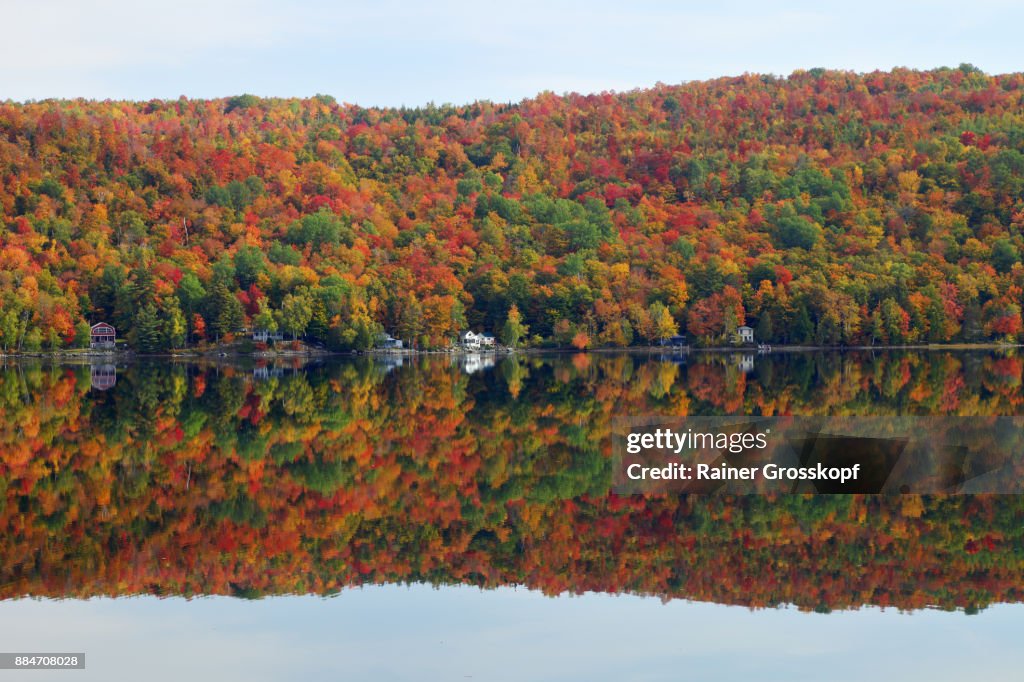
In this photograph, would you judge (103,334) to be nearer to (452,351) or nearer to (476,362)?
(452,351)

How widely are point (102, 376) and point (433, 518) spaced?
40.9 meters

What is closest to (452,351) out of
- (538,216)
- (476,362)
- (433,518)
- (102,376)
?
(476,362)

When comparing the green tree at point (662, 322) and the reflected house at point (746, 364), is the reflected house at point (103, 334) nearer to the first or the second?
the green tree at point (662, 322)

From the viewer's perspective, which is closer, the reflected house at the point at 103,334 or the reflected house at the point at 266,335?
the reflected house at the point at 103,334

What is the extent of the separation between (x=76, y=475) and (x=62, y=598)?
873cm

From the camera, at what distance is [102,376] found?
184ft

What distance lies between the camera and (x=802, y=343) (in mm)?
88938

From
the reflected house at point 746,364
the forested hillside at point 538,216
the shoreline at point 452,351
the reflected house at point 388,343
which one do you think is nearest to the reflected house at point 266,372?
the shoreline at point 452,351

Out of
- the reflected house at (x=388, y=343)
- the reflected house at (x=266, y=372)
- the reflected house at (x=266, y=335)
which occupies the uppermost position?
the reflected house at (x=266, y=372)

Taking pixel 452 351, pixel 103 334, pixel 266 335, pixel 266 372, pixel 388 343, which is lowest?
pixel 452 351

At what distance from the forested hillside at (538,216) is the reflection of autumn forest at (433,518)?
54.3 m

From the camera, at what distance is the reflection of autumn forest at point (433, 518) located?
16.4m

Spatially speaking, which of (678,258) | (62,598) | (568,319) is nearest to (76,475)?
(62,598)

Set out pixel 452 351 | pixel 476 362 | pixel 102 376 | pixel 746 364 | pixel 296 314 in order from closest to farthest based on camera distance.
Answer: pixel 102 376, pixel 746 364, pixel 476 362, pixel 296 314, pixel 452 351
